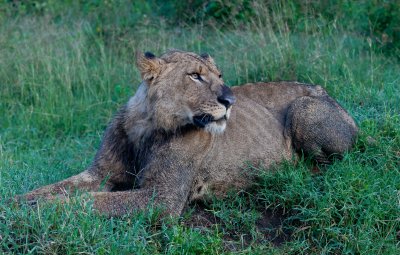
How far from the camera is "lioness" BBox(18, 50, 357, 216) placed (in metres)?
5.00

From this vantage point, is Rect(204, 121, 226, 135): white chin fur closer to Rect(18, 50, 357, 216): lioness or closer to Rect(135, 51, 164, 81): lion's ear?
Rect(18, 50, 357, 216): lioness

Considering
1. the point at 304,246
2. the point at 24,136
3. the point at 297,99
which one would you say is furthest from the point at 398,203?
the point at 24,136

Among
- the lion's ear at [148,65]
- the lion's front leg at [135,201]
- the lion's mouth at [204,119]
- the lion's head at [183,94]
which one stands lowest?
the lion's front leg at [135,201]

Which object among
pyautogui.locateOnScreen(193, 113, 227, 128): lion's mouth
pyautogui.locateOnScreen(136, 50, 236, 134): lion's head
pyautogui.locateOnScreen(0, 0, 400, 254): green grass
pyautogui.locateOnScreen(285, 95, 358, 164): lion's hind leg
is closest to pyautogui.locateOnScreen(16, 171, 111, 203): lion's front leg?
pyautogui.locateOnScreen(0, 0, 400, 254): green grass

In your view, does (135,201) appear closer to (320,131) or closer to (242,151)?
(242,151)

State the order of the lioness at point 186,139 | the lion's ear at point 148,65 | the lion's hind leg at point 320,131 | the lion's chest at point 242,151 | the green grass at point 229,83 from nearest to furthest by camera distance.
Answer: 1. the green grass at point 229,83
2. the lioness at point 186,139
3. the lion's ear at point 148,65
4. the lion's chest at point 242,151
5. the lion's hind leg at point 320,131

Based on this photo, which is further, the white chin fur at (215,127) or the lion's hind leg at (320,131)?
the lion's hind leg at (320,131)

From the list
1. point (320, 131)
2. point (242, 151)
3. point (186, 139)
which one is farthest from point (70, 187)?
point (320, 131)

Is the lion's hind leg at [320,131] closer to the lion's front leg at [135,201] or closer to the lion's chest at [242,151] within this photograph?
the lion's chest at [242,151]

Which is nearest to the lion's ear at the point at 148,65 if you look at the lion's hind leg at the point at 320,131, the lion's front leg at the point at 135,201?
the lion's front leg at the point at 135,201

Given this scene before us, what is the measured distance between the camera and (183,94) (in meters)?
5.10

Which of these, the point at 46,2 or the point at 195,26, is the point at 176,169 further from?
the point at 46,2

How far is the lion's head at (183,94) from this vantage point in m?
5.02

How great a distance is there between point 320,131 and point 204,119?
1.25 m
